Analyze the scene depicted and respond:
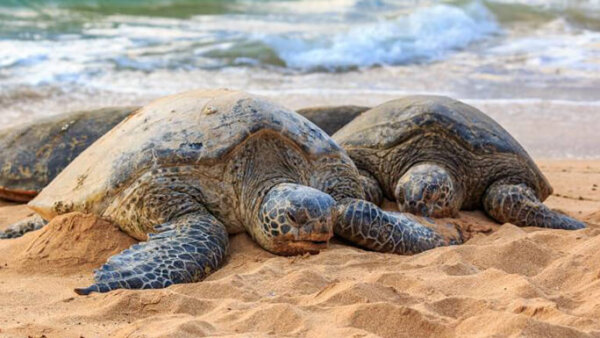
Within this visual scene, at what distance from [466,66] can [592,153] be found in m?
5.41

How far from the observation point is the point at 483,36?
58.2 ft

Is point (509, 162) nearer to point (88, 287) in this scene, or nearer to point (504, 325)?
point (504, 325)

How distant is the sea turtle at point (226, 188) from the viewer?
4.24m

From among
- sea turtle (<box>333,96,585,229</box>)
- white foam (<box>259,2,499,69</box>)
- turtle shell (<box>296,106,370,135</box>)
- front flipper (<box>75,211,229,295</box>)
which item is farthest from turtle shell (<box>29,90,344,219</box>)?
white foam (<box>259,2,499,69</box>)

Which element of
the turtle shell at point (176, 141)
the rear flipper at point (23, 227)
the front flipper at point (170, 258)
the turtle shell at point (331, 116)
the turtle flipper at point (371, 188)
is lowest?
the rear flipper at point (23, 227)

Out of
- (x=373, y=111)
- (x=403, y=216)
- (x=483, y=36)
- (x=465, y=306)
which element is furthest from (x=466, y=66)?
(x=465, y=306)

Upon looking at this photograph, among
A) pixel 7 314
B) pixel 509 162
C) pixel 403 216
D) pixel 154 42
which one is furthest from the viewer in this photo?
pixel 154 42

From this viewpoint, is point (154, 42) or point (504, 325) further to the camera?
point (154, 42)

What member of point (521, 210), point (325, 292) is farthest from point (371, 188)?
point (325, 292)

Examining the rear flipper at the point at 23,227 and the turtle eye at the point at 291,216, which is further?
the rear flipper at the point at 23,227

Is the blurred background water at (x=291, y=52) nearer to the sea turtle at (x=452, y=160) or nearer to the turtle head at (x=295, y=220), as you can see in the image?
the sea turtle at (x=452, y=160)

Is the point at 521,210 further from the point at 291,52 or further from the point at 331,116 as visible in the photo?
the point at 291,52

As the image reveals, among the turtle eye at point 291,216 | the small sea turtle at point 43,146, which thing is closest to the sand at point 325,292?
the turtle eye at point 291,216

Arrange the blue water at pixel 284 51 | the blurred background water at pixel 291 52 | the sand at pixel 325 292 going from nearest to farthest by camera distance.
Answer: the sand at pixel 325 292
the blurred background water at pixel 291 52
the blue water at pixel 284 51
